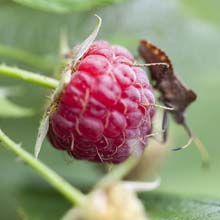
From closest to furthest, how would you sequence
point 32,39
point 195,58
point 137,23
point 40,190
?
point 40,190
point 32,39
point 137,23
point 195,58

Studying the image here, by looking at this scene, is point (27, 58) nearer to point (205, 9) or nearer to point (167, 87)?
point (167, 87)

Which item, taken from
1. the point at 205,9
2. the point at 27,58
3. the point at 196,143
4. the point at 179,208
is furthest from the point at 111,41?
the point at 179,208

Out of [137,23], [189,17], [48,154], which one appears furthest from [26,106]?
[189,17]

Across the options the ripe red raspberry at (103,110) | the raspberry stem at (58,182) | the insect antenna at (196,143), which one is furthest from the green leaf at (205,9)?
the raspberry stem at (58,182)

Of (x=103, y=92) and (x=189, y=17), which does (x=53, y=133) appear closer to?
(x=103, y=92)

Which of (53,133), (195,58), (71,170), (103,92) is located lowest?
(71,170)

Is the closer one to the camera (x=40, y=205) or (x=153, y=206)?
(x=153, y=206)

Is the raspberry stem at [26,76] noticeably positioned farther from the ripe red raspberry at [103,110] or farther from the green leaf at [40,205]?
the green leaf at [40,205]

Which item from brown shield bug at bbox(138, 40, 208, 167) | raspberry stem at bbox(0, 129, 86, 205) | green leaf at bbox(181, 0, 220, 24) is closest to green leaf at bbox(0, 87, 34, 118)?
brown shield bug at bbox(138, 40, 208, 167)
